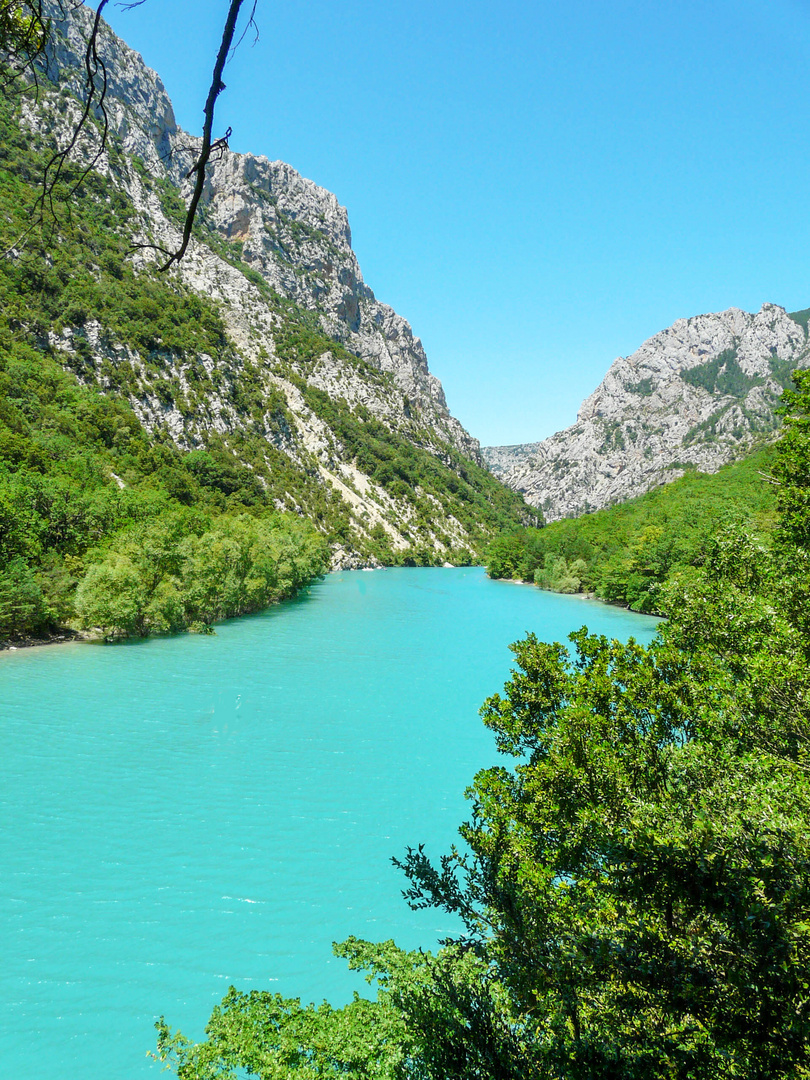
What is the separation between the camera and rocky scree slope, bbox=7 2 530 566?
99.2 meters

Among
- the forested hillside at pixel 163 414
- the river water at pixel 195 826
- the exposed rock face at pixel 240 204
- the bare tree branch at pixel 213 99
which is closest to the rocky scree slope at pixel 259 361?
the exposed rock face at pixel 240 204

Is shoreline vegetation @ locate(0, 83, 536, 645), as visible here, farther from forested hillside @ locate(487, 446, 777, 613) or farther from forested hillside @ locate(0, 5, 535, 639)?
forested hillside @ locate(487, 446, 777, 613)

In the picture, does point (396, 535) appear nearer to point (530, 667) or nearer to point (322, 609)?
point (322, 609)

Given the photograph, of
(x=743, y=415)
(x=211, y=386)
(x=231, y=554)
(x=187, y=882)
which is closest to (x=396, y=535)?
(x=211, y=386)

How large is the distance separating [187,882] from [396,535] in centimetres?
13531

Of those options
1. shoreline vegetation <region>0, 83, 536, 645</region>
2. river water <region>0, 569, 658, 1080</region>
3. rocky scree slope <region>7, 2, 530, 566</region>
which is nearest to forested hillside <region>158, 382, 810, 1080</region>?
river water <region>0, 569, 658, 1080</region>

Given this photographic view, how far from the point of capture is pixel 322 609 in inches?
2520

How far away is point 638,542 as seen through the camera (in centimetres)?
7225

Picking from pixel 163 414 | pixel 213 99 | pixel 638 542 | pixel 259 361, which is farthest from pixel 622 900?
pixel 259 361

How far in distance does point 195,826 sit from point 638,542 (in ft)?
218

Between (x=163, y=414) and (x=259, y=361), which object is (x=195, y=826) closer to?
(x=163, y=414)

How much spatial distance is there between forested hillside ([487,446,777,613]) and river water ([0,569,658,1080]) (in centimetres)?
1974

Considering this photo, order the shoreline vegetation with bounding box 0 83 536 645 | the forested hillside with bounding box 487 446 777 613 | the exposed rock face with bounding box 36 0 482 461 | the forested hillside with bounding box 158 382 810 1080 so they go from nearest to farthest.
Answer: the forested hillside with bounding box 158 382 810 1080 < the shoreline vegetation with bounding box 0 83 536 645 < the forested hillside with bounding box 487 446 777 613 < the exposed rock face with bounding box 36 0 482 461

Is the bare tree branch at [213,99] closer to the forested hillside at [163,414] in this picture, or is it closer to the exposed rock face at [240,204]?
the forested hillside at [163,414]
